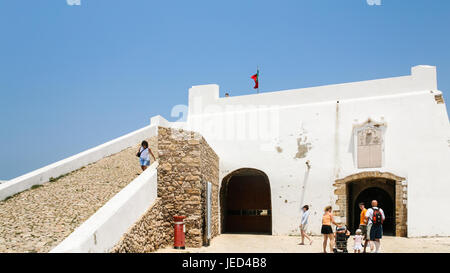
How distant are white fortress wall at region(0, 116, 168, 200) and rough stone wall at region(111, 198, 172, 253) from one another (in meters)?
3.03

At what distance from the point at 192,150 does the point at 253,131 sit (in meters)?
4.07

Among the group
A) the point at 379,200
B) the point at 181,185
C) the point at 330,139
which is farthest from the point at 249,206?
the point at 181,185

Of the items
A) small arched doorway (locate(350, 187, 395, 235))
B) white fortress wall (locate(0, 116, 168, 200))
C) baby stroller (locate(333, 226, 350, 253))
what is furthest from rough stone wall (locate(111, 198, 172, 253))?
small arched doorway (locate(350, 187, 395, 235))

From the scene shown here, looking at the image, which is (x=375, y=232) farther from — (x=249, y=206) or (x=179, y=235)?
(x=249, y=206)

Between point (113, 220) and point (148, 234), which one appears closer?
point (113, 220)

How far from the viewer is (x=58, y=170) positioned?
33.8ft

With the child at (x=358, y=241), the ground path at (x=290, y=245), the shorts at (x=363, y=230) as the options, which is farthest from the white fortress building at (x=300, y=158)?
the child at (x=358, y=241)

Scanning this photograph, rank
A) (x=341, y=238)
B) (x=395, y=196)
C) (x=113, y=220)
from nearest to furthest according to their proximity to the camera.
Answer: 1. (x=113, y=220)
2. (x=341, y=238)
3. (x=395, y=196)

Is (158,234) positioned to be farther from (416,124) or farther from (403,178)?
(416,124)

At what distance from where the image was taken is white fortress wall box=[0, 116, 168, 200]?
9055 millimetres

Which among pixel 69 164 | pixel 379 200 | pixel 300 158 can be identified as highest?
pixel 300 158

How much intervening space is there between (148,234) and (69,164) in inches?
153

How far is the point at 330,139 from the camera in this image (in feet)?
39.7
